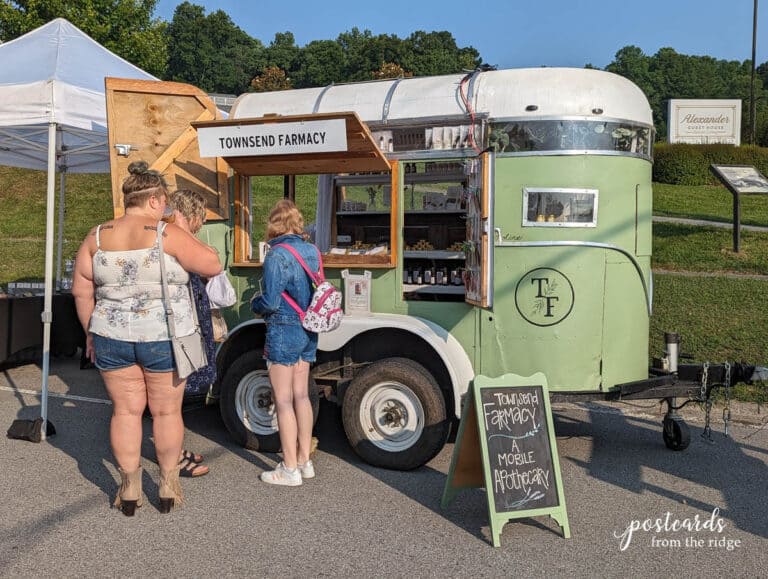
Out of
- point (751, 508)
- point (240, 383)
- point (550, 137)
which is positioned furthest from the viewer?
point (240, 383)

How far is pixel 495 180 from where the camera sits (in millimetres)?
5438

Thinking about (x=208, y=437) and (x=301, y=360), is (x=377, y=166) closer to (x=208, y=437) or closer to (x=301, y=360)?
(x=301, y=360)

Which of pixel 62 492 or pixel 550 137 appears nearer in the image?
pixel 62 492

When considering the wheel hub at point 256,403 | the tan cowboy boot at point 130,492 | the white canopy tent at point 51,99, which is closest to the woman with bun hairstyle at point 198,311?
the wheel hub at point 256,403

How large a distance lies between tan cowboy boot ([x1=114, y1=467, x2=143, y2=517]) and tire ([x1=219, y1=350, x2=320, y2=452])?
140cm

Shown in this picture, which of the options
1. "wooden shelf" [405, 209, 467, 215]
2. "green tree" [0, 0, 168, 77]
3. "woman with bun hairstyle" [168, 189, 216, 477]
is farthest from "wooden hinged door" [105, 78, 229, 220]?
"green tree" [0, 0, 168, 77]

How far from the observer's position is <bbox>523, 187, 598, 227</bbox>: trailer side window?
534cm

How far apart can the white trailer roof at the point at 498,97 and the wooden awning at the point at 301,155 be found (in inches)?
12.0

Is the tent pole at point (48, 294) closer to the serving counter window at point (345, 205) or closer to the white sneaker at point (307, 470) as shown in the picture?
the serving counter window at point (345, 205)

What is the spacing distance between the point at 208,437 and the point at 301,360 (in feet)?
5.40

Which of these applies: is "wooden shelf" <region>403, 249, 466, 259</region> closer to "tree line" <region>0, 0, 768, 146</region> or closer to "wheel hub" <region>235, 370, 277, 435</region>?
"wheel hub" <region>235, 370, 277, 435</region>

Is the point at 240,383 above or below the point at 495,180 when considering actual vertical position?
below

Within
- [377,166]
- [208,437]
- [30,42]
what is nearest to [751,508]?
[377,166]
